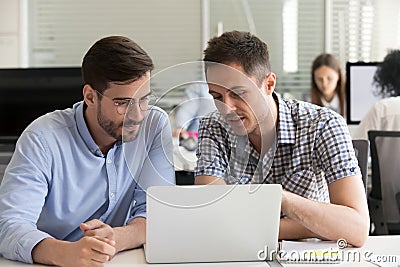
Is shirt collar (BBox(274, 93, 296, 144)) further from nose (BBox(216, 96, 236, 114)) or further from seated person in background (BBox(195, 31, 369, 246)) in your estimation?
nose (BBox(216, 96, 236, 114))

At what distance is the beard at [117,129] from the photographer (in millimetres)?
1568

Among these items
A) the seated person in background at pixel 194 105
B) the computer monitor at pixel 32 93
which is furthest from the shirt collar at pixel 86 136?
the computer monitor at pixel 32 93

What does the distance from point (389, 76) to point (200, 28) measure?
6.26 ft

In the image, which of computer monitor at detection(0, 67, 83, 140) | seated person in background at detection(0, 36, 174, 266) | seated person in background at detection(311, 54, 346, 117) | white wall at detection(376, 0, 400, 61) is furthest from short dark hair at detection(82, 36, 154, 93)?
white wall at detection(376, 0, 400, 61)

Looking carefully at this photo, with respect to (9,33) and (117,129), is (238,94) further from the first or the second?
(9,33)

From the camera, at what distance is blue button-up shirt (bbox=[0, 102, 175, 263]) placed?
4.92 feet

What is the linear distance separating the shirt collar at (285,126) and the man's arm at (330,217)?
20cm

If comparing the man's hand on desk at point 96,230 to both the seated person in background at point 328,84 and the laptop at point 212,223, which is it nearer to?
the laptop at point 212,223

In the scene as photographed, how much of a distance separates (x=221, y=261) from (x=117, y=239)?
9.5 inches

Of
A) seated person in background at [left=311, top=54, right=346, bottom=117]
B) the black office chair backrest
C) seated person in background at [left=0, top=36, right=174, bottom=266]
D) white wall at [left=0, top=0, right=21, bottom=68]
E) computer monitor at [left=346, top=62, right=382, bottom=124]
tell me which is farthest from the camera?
white wall at [left=0, top=0, right=21, bottom=68]

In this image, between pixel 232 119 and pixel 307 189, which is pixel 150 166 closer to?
pixel 232 119

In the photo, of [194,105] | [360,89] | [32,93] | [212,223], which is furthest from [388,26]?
[212,223]

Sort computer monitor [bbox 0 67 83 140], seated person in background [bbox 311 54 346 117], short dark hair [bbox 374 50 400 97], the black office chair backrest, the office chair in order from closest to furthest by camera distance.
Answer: the black office chair backrest → computer monitor [bbox 0 67 83 140] → the office chair → short dark hair [bbox 374 50 400 97] → seated person in background [bbox 311 54 346 117]

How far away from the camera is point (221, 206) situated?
1336 millimetres
